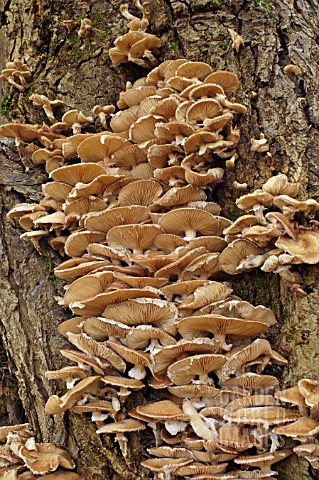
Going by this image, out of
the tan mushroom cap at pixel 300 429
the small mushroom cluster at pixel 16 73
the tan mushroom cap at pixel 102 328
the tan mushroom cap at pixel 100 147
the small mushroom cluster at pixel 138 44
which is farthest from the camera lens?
the small mushroom cluster at pixel 16 73

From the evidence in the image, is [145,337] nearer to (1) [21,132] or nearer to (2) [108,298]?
(2) [108,298]

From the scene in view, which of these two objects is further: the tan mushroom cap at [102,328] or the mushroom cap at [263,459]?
the tan mushroom cap at [102,328]

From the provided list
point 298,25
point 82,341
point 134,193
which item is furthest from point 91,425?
point 298,25

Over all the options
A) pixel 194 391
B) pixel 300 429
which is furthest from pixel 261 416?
pixel 194 391

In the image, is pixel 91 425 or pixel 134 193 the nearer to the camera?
pixel 91 425

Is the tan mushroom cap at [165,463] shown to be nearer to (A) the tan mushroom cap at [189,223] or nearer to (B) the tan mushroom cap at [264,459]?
(B) the tan mushroom cap at [264,459]

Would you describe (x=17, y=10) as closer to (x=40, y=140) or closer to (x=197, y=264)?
(x=40, y=140)

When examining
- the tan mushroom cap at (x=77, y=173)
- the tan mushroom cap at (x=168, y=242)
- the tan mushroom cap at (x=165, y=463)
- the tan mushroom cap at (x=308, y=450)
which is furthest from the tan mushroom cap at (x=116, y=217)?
the tan mushroom cap at (x=308, y=450)
